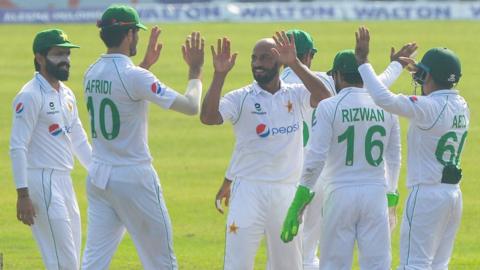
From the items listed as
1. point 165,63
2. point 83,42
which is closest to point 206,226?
point 165,63

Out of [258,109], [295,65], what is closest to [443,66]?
[295,65]

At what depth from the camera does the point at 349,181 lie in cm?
969

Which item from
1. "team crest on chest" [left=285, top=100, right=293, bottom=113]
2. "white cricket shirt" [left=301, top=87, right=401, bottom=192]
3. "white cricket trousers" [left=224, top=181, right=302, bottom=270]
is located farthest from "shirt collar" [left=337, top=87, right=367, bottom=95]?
"white cricket trousers" [left=224, top=181, right=302, bottom=270]

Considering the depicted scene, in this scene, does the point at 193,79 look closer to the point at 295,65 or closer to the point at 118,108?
the point at 118,108

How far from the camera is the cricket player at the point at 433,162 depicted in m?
9.76

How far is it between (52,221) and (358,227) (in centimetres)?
245

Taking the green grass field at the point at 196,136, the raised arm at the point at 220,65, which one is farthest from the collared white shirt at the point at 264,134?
the green grass field at the point at 196,136

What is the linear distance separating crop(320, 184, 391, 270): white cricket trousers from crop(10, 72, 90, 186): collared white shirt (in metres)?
2.32

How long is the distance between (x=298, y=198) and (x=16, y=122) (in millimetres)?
2376

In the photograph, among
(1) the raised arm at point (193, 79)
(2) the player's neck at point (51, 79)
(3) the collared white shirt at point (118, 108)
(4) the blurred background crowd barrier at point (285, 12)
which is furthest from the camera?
(4) the blurred background crowd barrier at point (285, 12)

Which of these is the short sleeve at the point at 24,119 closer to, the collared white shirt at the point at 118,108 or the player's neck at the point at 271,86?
the collared white shirt at the point at 118,108

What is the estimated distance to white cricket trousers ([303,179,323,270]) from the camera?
11391mm

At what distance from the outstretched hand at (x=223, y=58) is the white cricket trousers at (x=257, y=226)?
3.43 ft

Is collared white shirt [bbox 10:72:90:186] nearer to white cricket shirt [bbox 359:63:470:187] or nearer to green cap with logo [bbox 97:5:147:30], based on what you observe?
green cap with logo [bbox 97:5:147:30]
